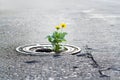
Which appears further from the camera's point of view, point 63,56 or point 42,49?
point 42,49

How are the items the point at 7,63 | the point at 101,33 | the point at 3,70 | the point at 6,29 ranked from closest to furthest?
the point at 3,70 → the point at 7,63 → the point at 101,33 → the point at 6,29

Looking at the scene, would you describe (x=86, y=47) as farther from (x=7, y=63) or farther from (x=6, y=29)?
(x=6, y=29)

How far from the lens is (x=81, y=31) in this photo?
1062cm

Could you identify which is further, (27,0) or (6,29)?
(27,0)

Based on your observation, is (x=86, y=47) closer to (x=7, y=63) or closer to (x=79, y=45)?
(x=79, y=45)

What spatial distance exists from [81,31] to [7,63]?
14.2 feet

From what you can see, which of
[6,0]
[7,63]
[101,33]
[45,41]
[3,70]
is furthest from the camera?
[6,0]

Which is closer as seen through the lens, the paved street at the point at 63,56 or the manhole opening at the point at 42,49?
the paved street at the point at 63,56

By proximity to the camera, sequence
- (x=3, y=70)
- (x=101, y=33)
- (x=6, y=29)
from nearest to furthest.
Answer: (x=3, y=70)
(x=101, y=33)
(x=6, y=29)

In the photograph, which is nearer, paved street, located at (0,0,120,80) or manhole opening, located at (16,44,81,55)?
paved street, located at (0,0,120,80)

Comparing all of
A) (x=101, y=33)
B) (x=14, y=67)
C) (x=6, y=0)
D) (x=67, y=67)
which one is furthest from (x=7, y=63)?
(x=6, y=0)

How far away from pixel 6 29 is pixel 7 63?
4387mm

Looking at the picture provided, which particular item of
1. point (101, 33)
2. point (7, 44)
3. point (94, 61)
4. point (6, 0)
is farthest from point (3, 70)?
point (6, 0)

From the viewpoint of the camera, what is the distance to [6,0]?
1048 inches
